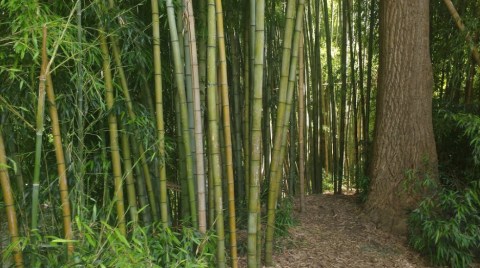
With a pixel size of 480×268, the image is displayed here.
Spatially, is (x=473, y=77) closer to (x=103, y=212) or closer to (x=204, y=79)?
(x=204, y=79)

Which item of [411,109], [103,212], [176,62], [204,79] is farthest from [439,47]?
[103,212]

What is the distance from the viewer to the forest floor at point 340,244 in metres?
3.24

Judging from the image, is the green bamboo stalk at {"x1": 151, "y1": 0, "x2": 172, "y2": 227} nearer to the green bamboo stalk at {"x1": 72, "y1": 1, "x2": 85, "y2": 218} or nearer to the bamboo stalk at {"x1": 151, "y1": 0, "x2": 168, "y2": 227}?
the bamboo stalk at {"x1": 151, "y1": 0, "x2": 168, "y2": 227}

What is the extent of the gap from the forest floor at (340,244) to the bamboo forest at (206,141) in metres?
0.01

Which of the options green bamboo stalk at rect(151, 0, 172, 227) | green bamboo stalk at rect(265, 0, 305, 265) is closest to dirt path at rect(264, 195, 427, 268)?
green bamboo stalk at rect(265, 0, 305, 265)

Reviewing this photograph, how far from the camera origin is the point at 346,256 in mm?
3342

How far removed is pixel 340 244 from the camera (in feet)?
11.5

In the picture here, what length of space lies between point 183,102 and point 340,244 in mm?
1822

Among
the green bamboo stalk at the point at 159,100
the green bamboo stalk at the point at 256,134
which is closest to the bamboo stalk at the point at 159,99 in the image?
the green bamboo stalk at the point at 159,100

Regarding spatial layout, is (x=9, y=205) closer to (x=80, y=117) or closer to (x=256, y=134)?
(x=80, y=117)

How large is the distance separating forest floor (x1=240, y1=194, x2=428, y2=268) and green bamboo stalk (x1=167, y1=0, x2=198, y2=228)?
2.46 ft

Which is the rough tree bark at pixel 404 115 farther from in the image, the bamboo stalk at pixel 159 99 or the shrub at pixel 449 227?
the bamboo stalk at pixel 159 99

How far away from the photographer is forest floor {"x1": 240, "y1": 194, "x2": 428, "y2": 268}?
324 cm

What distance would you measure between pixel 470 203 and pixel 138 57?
240 centimetres
